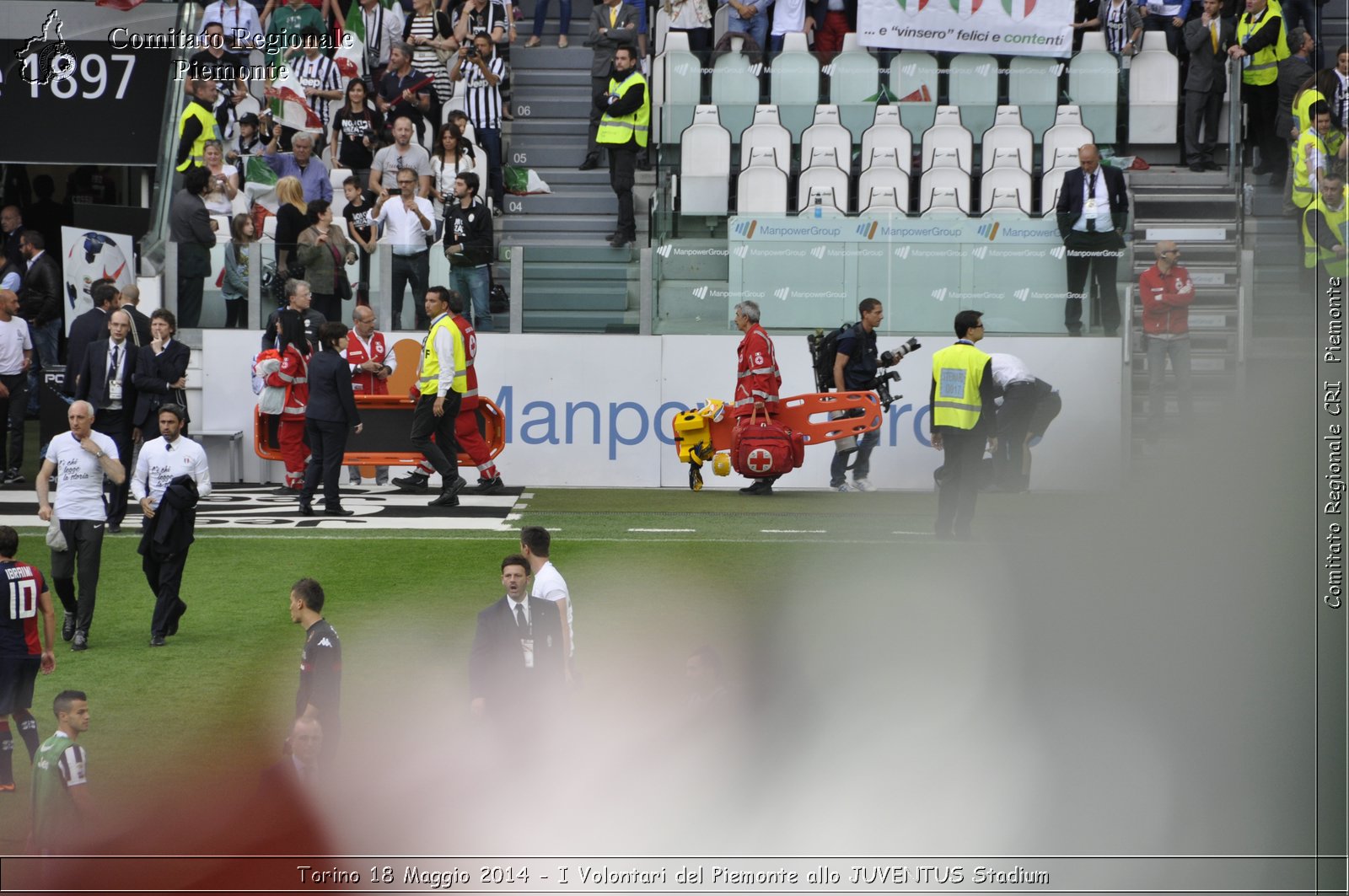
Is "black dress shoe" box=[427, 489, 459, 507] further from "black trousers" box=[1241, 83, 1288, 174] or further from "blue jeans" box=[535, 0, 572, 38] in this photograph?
"black trousers" box=[1241, 83, 1288, 174]

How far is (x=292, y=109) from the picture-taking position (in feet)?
74.3

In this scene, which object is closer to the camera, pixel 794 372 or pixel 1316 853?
pixel 1316 853

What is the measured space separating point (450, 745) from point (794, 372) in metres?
10.9

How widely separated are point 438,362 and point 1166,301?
8216mm

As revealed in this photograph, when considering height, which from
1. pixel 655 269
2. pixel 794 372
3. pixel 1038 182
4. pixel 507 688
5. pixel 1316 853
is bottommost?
pixel 1316 853

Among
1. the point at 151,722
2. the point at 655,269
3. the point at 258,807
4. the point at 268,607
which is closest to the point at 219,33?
the point at 655,269

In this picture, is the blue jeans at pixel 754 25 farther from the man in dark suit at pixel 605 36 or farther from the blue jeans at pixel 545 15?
the blue jeans at pixel 545 15

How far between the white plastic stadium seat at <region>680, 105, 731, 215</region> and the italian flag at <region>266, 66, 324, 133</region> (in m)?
5.19

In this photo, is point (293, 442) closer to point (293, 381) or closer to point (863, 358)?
point (293, 381)

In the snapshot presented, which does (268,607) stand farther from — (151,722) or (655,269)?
(655,269)

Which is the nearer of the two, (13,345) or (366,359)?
(13,345)

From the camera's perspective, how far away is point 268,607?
1234cm

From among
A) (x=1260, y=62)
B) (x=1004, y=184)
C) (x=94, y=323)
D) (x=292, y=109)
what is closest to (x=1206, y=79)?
(x=1260, y=62)

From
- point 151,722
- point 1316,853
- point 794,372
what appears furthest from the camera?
point 794,372
